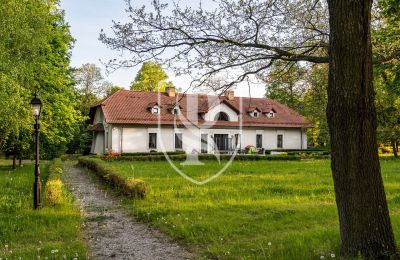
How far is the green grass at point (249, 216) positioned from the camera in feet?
20.8

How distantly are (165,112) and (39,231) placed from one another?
2977 cm

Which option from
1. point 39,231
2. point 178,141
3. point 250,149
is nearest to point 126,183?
point 39,231

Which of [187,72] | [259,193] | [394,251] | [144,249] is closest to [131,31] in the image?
[187,72]

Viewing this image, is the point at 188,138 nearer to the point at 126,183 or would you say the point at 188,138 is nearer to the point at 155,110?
the point at 155,110

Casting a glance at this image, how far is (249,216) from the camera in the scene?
8883mm

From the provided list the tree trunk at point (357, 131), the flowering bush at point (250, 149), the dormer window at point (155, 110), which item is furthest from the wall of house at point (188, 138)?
the tree trunk at point (357, 131)

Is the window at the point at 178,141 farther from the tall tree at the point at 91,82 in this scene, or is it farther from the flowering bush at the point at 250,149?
the tall tree at the point at 91,82

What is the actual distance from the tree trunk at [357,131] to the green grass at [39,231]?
13.0ft

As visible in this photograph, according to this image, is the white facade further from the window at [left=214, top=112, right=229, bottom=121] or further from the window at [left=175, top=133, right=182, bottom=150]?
the window at [left=214, top=112, right=229, bottom=121]

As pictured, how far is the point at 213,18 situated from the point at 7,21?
1242 centimetres

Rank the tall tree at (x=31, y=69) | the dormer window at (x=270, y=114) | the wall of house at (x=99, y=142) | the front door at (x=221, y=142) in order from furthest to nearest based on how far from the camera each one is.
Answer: the dormer window at (x=270, y=114), the front door at (x=221, y=142), the wall of house at (x=99, y=142), the tall tree at (x=31, y=69)

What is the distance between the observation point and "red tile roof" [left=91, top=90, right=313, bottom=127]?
114 ft

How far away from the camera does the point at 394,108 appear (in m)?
33.4

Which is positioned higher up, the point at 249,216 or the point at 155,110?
the point at 155,110
